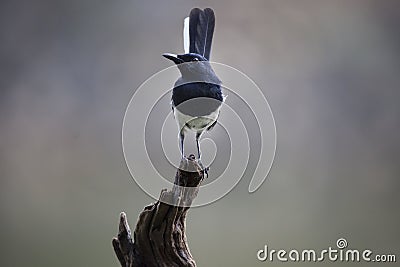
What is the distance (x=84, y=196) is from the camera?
2037mm

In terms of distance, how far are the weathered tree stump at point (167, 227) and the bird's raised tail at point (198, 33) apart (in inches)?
16.0

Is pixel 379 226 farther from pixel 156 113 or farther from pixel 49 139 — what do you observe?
pixel 49 139

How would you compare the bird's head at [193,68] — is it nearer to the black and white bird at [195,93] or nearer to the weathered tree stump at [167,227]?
the black and white bird at [195,93]

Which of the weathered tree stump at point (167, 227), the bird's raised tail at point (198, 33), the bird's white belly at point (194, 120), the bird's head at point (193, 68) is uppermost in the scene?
the bird's raised tail at point (198, 33)

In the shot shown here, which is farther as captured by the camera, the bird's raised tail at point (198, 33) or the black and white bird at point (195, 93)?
the bird's raised tail at point (198, 33)

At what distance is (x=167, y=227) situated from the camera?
4.05 ft

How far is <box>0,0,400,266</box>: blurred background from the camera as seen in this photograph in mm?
2020

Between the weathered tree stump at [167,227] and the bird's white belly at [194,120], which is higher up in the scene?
the bird's white belly at [194,120]

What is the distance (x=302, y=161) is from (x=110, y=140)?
0.76m

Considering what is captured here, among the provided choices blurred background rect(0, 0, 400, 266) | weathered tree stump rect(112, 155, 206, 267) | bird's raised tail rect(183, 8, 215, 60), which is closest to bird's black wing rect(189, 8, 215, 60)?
bird's raised tail rect(183, 8, 215, 60)

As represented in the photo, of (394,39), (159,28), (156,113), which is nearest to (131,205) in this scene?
(156,113)

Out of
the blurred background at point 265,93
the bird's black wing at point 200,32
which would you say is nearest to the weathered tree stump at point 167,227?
the bird's black wing at point 200,32

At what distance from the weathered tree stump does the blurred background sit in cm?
74

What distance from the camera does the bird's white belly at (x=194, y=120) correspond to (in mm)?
1394
